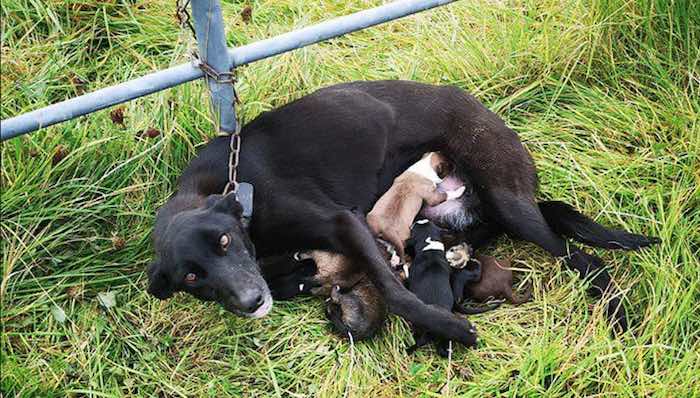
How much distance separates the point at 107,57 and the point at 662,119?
2.88 metres

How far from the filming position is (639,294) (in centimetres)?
367

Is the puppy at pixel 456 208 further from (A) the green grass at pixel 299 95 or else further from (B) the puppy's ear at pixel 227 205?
(B) the puppy's ear at pixel 227 205

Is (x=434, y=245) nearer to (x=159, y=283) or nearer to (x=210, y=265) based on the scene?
(x=210, y=265)

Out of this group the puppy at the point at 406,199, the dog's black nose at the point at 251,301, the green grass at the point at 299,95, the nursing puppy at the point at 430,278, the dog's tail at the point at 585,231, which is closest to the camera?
the dog's black nose at the point at 251,301

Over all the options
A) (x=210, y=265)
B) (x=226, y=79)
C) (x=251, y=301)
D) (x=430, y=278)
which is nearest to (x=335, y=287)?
(x=430, y=278)

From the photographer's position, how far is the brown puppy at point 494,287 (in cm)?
374

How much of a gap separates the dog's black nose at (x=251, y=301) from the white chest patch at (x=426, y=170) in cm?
115

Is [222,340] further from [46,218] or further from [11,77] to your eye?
[11,77]

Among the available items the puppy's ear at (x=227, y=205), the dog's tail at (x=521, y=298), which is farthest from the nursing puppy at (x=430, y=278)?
the puppy's ear at (x=227, y=205)

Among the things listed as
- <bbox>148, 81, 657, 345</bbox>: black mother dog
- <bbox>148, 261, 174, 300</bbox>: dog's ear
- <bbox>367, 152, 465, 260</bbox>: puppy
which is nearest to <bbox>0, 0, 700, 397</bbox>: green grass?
<bbox>148, 81, 657, 345</bbox>: black mother dog

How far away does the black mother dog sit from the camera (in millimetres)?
3355

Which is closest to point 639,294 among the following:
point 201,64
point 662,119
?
point 662,119

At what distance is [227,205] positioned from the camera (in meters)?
3.48

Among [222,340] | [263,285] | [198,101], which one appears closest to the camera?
[263,285]
